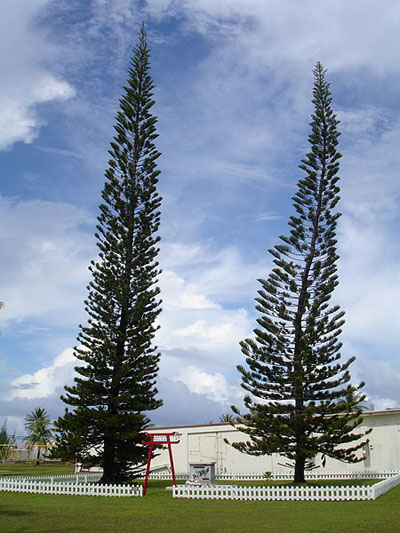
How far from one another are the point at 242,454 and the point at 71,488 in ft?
47.5

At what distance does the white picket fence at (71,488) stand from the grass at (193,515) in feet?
3.00

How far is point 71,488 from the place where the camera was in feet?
52.2

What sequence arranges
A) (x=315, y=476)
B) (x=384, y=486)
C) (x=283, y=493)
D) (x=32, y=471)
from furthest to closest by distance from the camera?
(x=32, y=471) → (x=315, y=476) → (x=384, y=486) → (x=283, y=493)

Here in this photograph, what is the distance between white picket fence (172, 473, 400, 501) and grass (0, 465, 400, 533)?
0.47 m

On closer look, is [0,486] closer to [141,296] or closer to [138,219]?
[141,296]

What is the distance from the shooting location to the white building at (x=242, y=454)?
78.3 feet

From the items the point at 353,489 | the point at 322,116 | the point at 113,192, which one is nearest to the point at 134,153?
the point at 113,192

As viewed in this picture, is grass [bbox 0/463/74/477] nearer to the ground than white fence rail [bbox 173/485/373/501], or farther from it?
nearer to the ground

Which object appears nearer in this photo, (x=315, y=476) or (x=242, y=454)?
(x=315, y=476)

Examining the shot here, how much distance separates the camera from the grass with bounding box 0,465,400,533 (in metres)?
8.62

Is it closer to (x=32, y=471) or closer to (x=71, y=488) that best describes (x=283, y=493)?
(x=71, y=488)

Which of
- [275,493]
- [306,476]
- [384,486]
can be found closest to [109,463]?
[275,493]

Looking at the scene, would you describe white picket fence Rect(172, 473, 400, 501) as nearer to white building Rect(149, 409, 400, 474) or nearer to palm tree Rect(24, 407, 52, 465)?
white building Rect(149, 409, 400, 474)

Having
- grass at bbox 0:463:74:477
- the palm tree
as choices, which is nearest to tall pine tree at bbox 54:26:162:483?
grass at bbox 0:463:74:477
